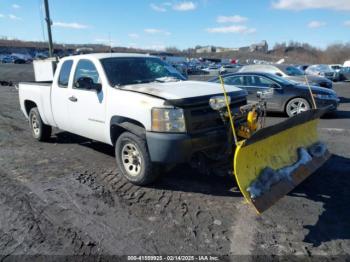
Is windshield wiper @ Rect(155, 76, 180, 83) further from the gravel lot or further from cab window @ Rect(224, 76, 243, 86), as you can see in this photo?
cab window @ Rect(224, 76, 243, 86)

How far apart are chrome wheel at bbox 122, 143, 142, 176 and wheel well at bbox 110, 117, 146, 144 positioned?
0.85 feet

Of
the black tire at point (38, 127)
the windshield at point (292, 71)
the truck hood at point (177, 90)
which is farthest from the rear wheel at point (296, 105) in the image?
the black tire at point (38, 127)

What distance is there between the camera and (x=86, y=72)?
5.74 meters

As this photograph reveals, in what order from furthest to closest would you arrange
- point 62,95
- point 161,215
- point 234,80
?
point 234,80, point 62,95, point 161,215

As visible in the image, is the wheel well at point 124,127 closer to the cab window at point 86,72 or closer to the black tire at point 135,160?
the black tire at point 135,160

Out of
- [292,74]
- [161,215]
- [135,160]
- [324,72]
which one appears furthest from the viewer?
[324,72]

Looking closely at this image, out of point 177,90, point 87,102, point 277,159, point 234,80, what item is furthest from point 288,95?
point 87,102

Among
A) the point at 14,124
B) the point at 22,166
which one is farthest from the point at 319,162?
the point at 14,124

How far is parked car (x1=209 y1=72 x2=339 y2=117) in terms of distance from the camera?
1026 centimetres

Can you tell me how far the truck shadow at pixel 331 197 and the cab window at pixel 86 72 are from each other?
3.49 meters

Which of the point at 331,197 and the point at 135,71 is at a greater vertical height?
the point at 135,71

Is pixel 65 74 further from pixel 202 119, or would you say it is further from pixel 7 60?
pixel 7 60

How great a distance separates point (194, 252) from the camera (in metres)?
3.25

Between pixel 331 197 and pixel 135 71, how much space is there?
3479mm
